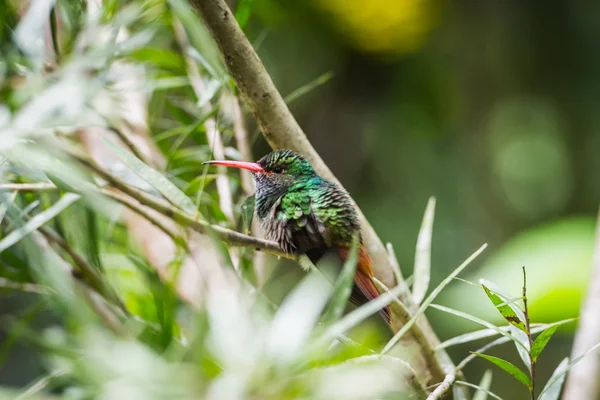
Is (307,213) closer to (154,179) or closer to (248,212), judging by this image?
(248,212)

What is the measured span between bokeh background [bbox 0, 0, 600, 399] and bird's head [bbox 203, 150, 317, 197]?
1527 millimetres

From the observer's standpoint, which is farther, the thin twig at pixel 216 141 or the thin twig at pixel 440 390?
the thin twig at pixel 216 141

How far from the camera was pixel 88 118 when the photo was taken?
3.14ft

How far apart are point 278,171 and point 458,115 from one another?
216 cm

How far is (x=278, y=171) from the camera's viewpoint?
1.32m

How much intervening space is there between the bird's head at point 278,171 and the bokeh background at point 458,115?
1.56m

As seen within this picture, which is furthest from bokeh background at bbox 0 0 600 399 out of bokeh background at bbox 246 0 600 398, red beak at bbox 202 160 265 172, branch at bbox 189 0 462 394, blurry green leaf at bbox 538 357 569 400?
blurry green leaf at bbox 538 357 569 400

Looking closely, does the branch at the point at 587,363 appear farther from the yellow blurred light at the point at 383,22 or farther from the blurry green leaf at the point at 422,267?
the yellow blurred light at the point at 383,22

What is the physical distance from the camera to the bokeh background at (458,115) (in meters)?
2.97

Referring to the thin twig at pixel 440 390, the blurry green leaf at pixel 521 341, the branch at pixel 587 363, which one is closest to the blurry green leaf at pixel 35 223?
the thin twig at pixel 440 390

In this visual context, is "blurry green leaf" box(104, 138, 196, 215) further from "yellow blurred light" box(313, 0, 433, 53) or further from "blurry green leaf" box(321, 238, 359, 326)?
"yellow blurred light" box(313, 0, 433, 53)

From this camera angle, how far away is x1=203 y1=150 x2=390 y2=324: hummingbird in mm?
1225

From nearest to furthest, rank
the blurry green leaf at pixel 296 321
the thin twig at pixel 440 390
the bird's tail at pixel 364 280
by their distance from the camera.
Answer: the blurry green leaf at pixel 296 321
the thin twig at pixel 440 390
the bird's tail at pixel 364 280

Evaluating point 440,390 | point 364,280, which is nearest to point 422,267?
point 364,280
